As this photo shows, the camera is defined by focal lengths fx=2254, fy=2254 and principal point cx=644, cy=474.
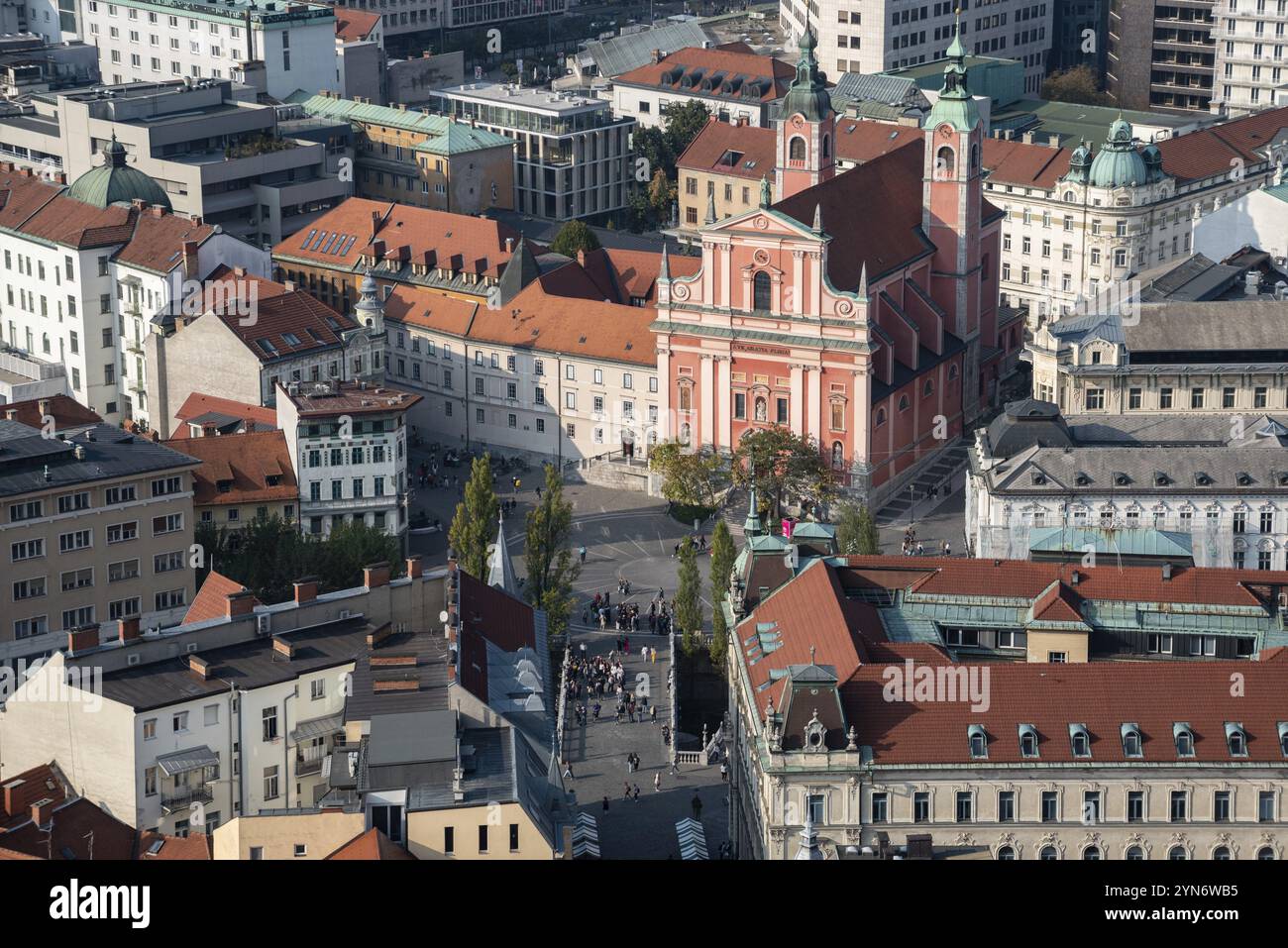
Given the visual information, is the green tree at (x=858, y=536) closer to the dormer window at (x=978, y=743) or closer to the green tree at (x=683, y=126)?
the dormer window at (x=978, y=743)

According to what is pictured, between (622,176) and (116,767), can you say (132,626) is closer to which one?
(116,767)

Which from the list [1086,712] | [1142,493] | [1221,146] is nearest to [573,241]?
[1221,146]

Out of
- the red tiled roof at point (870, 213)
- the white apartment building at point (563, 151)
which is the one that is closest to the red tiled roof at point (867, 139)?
the white apartment building at point (563, 151)

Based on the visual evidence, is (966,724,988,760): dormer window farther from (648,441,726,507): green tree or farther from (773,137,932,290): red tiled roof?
(773,137,932,290): red tiled roof

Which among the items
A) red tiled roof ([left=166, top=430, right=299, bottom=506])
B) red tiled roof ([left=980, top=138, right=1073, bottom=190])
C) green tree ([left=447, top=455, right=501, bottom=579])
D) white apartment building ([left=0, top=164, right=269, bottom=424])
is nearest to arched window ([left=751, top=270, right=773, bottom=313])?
green tree ([left=447, top=455, right=501, bottom=579])
